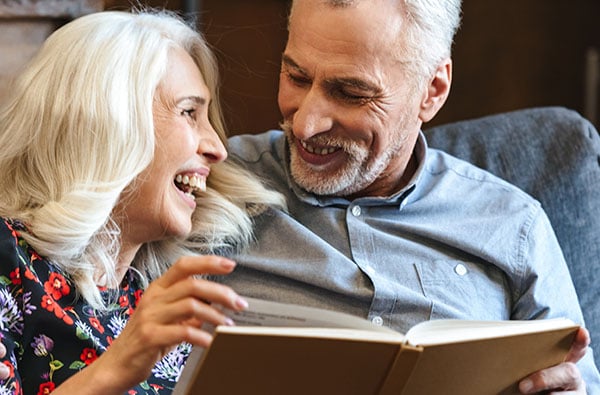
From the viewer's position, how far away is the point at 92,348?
1728mm

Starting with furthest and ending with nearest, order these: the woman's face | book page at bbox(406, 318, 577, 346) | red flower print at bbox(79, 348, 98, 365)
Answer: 1. the woman's face
2. red flower print at bbox(79, 348, 98, 365)
3. book page at bbox(406, 318, 577, 346)

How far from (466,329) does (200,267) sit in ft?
1.35

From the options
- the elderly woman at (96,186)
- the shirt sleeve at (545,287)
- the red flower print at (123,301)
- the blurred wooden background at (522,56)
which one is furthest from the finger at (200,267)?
the blurred wooden background at (522,56)

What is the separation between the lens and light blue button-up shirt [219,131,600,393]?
1.98 metres

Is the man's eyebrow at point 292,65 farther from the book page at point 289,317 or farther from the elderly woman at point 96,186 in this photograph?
the book page at point 289,317

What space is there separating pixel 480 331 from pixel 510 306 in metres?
0.62

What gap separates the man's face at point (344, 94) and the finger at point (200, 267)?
617mm

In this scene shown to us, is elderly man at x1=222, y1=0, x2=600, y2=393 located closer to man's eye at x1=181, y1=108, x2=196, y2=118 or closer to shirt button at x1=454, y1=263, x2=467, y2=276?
shirt button at x1=454, y1=263, x2=467, y2=276

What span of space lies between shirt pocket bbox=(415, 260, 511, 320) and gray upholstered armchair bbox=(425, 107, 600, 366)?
289mm

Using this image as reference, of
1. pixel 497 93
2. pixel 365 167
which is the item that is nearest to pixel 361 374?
pixel 365 167

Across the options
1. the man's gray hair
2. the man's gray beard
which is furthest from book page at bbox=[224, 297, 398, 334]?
the man's gray hair

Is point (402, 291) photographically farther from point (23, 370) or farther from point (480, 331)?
point (23, 370)

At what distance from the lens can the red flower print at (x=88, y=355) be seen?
1720 millimetres

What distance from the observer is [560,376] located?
167 centimetres
